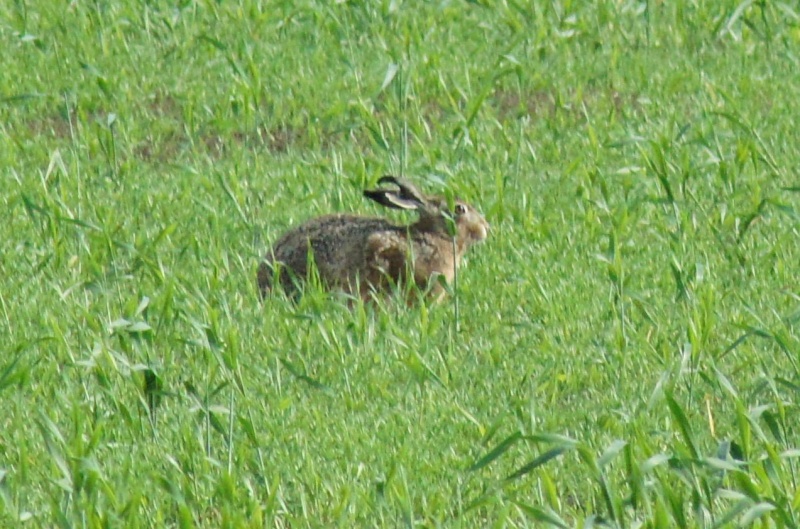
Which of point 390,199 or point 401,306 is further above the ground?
point 390,199

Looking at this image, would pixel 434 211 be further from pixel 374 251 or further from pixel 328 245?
pixel 328 245

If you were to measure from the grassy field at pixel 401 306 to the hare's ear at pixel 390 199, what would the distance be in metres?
0.14

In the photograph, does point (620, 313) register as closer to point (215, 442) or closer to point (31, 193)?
point (215, 442)

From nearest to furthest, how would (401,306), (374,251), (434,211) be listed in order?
(401,306)
(374,251)
(434,211)

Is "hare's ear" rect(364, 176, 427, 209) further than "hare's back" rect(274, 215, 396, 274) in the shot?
Yes

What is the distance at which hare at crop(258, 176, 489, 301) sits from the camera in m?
7.22

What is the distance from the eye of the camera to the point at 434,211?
761 centimetres

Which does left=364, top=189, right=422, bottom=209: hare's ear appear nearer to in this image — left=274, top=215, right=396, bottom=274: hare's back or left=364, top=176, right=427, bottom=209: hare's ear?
left=364, top=176, right=427, bottom=209: hare's ear

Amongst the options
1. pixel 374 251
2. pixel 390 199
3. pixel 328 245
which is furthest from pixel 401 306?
pixel 390 199

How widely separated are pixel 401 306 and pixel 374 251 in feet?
1.08

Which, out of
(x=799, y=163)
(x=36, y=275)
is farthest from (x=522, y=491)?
(x=799, y=163)

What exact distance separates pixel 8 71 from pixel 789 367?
5.34 m

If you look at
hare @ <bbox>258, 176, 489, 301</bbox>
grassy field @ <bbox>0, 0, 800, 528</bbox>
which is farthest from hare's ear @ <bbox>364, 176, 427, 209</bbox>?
grassy field @ <bbox>0, 0, 800, 528</bbox>

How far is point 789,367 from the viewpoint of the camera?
6242 millimetres
